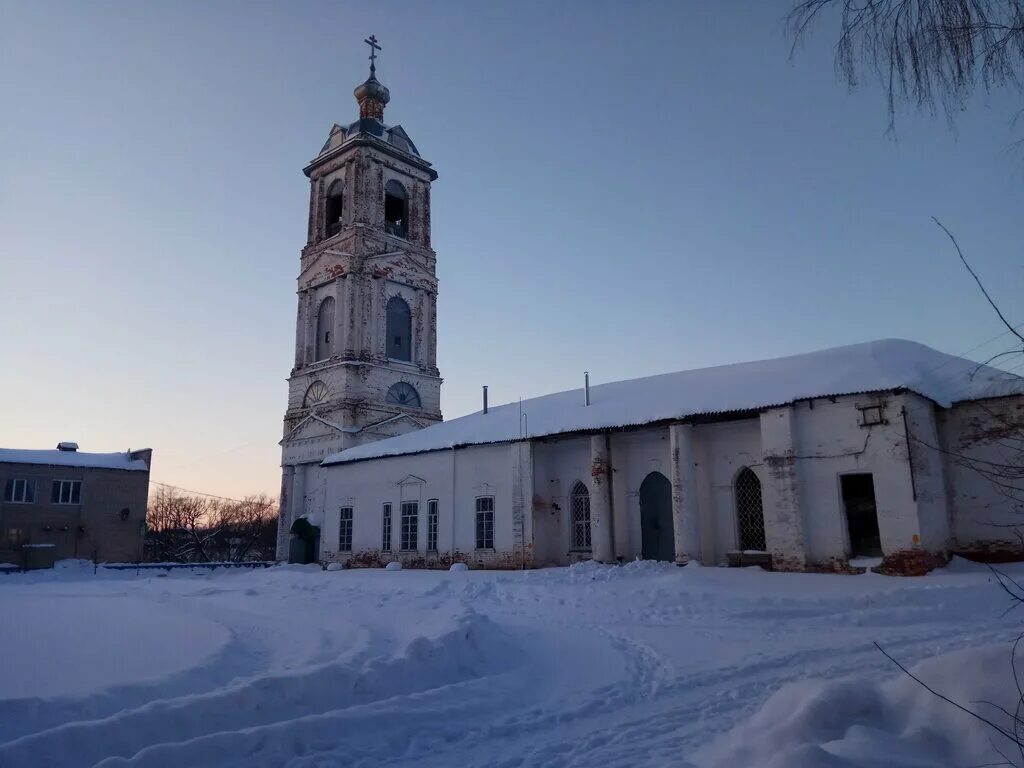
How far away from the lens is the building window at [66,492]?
135ft

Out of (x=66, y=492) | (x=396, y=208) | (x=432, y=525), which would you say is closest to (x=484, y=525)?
(x=432, y=525)

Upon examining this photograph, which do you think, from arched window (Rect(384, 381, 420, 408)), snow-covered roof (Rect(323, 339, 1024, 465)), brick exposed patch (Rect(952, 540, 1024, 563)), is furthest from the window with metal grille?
brick exposed patch (Rect(952, 540, 1024, 563))

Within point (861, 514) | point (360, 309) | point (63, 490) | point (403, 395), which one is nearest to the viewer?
point (861, 514)

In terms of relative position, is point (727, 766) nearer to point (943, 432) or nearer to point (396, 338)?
point (943, 432)

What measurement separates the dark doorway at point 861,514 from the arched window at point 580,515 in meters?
7.63

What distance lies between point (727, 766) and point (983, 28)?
455cm

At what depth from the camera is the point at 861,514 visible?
57.9ft

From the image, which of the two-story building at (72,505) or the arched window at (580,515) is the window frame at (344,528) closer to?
the arched window at (580,515)

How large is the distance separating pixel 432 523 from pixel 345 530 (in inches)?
201

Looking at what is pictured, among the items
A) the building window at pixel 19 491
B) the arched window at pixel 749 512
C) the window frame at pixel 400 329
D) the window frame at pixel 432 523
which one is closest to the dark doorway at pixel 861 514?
the arched window at pixel 749 512

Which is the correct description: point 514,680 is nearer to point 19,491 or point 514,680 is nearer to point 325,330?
point 325,330

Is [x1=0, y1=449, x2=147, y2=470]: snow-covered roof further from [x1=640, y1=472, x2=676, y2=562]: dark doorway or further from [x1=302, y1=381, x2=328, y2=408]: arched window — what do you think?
[x1=640, y1=472, x2=676, y2=562]: dark doorway

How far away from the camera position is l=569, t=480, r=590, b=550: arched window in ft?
74.1

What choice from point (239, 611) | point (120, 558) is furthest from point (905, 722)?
point (120, 558)
